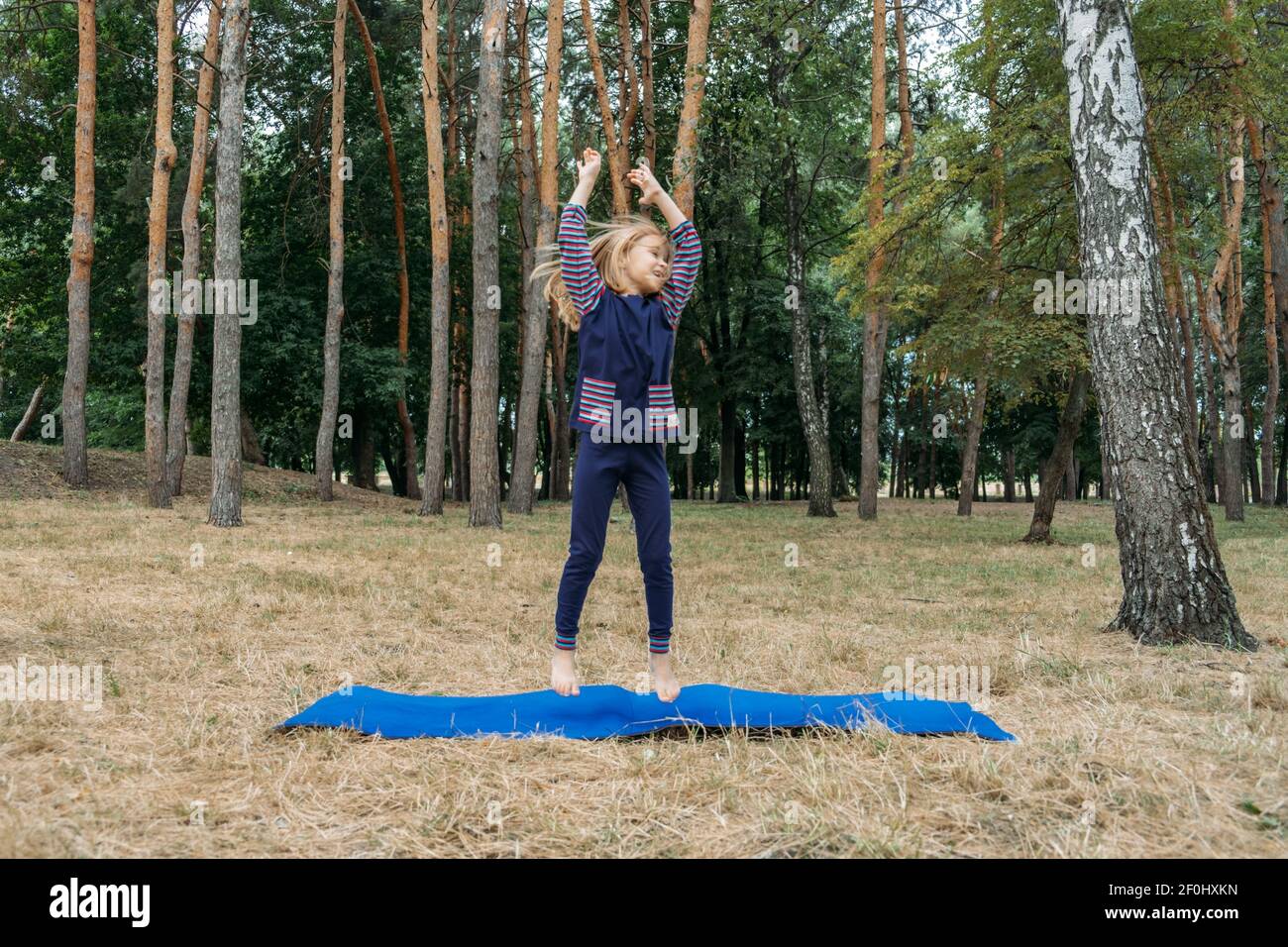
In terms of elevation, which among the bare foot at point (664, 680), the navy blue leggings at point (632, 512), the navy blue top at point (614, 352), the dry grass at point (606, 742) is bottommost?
the dry grass at point (606, 742)

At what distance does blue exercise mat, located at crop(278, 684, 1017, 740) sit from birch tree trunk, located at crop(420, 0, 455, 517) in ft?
44.2

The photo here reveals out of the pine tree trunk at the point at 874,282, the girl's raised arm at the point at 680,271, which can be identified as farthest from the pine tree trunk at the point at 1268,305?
the girl's raised arm at the point at 680,271

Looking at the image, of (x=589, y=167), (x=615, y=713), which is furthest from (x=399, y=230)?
(x=615, y=713)

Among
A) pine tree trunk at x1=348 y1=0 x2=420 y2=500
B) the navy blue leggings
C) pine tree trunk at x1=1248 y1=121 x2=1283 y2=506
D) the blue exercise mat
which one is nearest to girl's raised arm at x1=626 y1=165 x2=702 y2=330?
the navy blue leggings

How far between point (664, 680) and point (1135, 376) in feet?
13.0

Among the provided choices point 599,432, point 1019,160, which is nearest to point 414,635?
point 599,432

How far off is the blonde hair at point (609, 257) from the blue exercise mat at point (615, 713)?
5.76ft

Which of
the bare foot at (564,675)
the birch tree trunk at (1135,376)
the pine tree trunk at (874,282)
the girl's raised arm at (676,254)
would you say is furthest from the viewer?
the pine tree trunk at (874,282)

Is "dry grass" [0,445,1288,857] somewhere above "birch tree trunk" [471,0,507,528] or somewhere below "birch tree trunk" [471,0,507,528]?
below

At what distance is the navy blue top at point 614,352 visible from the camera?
3.88 m

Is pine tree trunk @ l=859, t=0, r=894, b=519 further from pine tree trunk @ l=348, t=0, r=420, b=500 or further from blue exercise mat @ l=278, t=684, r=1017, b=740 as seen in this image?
pine tree trunk @ l=348, t=0, r=420, b=500

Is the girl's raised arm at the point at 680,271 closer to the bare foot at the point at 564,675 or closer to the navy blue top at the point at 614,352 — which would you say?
the navy blue top at the point at 614,352

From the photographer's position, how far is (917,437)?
3734 cm

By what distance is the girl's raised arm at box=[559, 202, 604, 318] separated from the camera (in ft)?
12.9
